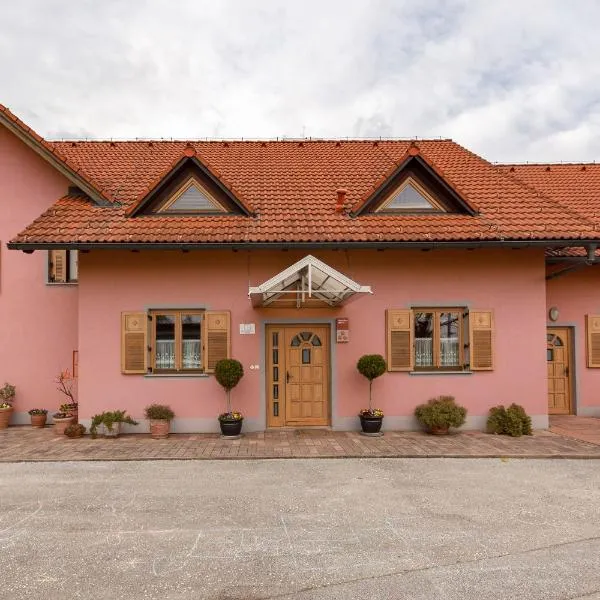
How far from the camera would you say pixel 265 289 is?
8438 mm

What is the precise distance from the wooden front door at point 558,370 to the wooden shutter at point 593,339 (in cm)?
45

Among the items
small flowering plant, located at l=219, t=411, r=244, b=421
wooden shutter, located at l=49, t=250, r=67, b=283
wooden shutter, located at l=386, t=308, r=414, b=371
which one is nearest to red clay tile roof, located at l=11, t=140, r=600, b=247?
wooden shutter, located at l=49, t=250, r=67, b=283

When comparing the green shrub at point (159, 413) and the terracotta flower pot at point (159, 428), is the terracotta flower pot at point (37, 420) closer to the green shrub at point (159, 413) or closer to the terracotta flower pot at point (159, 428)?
the green shrub at point (159, 413)

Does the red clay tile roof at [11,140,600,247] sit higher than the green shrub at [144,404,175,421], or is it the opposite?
the red clay tile roof at [11,140,600,247]

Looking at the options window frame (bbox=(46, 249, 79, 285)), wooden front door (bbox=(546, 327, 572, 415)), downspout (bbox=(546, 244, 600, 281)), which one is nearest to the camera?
downspout (bbox=(546, 244, 600, 281))

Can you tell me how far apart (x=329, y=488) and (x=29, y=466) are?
513 cm

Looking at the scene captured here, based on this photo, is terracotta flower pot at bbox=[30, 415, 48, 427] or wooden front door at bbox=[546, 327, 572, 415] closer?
terracotta flower pot at bbox=[30, 415, 48, 427]

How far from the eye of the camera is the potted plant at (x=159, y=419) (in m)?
9.88

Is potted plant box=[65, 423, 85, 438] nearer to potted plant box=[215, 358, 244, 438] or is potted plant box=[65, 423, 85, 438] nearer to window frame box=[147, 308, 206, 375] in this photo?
window frame box=[147, 308, 206, 375]

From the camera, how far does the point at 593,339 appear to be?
12.0 m

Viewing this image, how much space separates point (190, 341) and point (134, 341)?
118 cm

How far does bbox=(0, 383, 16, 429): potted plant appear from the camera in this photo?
1097 centimetres

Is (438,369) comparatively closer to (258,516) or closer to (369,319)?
(369,319)

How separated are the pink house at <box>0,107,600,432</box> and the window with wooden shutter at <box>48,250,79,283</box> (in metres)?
0.03
